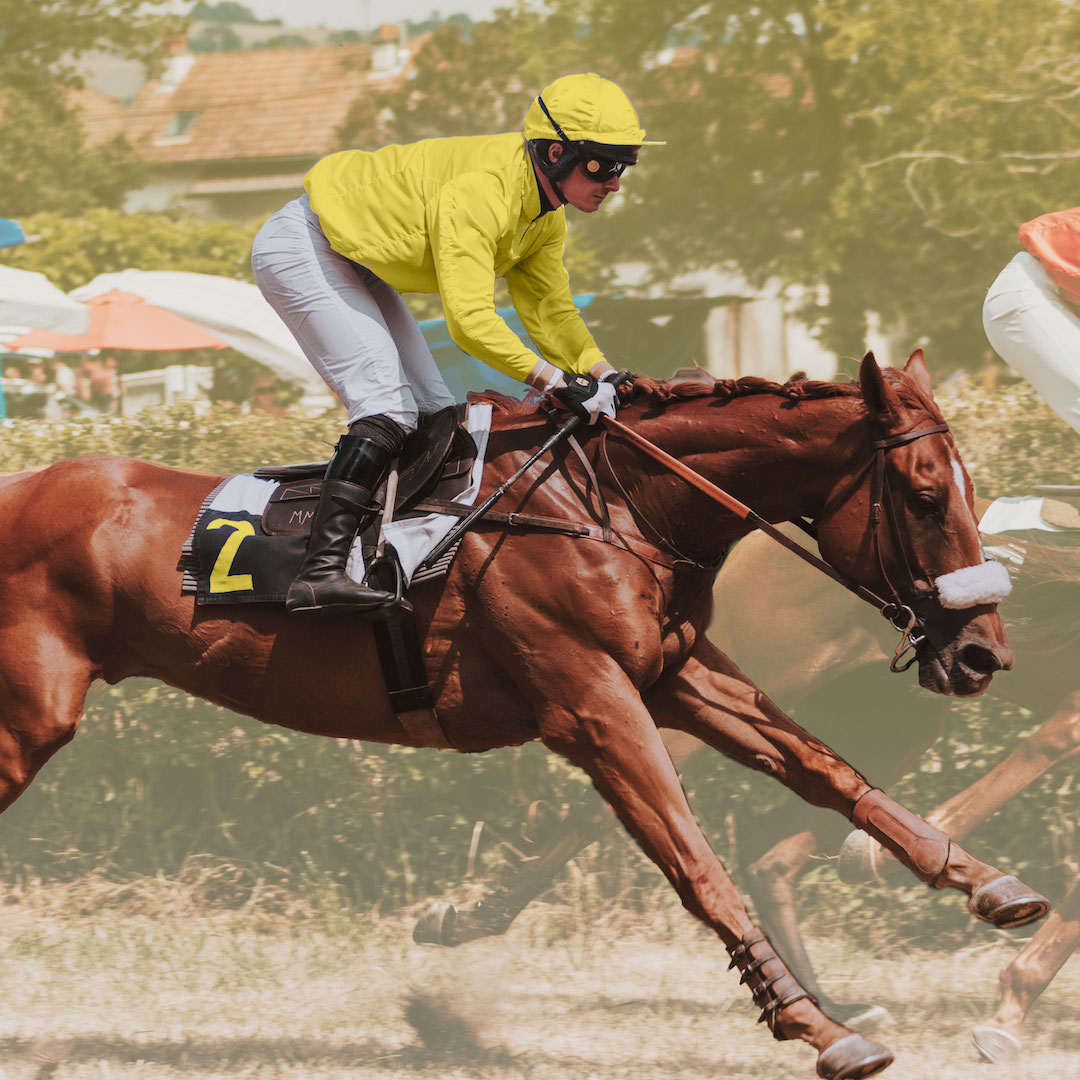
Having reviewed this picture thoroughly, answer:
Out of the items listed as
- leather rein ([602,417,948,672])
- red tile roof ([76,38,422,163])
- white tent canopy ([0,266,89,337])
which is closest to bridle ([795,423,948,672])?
leather rein ([602,417,948,672])

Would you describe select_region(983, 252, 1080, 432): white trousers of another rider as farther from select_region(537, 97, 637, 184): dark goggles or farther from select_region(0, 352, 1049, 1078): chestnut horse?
select_region(537, 97, 637, 184): dark goggles

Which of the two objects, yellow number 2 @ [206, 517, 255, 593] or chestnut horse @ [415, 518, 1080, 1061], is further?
chestnut horse @ [415, 518, 1080, 1061]

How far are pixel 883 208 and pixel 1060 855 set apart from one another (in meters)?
3.98

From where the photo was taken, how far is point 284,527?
3453mm

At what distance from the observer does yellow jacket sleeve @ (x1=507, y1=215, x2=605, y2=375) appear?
147 inches

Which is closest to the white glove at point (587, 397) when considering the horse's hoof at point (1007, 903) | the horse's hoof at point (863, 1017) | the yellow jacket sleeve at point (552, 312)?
the yellow jacket sleeve at point (552, 312)

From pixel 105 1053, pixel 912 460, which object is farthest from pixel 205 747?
pixel 912 460

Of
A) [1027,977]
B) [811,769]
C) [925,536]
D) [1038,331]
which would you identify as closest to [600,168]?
[925,536]

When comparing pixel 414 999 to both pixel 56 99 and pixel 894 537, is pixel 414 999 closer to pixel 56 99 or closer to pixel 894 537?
pixel 894 537

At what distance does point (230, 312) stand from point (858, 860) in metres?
4.16

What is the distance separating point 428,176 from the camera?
3.33 m

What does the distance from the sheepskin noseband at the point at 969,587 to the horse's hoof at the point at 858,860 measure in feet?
7.66

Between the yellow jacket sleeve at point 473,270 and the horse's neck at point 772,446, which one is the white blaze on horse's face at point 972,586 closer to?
the horse's neck at point 772,446

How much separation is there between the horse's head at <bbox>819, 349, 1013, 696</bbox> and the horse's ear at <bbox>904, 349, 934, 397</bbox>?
2.8 inches
